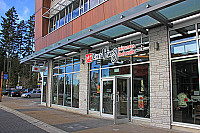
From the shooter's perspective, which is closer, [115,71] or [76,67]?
[115,71]

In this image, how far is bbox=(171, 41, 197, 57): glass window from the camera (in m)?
7.33

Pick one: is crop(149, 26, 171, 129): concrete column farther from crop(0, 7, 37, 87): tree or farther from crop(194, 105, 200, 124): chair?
crop(0, 7, 37, 87): tree

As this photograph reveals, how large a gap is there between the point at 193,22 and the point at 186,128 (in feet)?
13.5

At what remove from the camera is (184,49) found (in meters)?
7.61

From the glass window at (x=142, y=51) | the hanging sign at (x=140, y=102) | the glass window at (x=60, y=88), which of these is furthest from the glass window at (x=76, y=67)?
the hanging sign at (x=140, y=102)

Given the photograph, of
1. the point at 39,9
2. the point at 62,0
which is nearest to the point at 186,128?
the point at 62,0

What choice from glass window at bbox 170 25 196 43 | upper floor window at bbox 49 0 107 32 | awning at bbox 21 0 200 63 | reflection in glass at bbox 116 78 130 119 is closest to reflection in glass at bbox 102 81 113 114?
reflection in glass at bbox 116 78 130 119

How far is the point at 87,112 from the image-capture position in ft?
39.5

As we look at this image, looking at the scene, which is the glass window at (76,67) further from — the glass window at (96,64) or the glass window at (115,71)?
the glass window at (115,71)

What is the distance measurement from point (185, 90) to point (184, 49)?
1656mm

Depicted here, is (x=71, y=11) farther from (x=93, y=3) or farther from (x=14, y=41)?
(x=14, y=41)

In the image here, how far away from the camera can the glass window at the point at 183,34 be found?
7.47m

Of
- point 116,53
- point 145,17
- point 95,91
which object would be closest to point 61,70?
point 95,91

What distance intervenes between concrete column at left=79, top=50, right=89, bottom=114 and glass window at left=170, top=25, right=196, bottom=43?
20.0 feet
